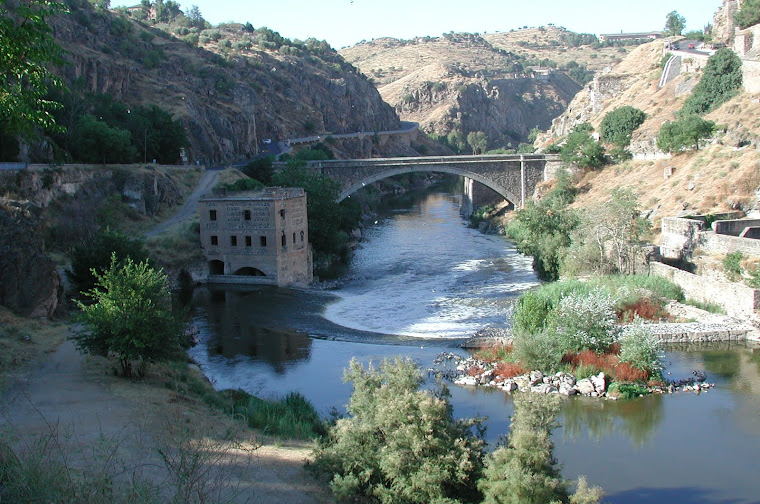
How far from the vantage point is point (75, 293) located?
2900 cm

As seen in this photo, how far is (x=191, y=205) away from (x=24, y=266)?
22.4 metres

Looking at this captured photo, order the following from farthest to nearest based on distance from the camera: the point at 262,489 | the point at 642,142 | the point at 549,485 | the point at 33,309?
the point at 642,142 < the point at 33,309 < the point at 262,489 < the point at 549,485

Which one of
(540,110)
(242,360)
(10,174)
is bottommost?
(242,360)

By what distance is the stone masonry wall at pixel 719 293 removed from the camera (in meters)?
26.4

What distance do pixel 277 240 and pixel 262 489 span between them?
81.9 ft

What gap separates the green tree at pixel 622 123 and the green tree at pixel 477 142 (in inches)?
2229

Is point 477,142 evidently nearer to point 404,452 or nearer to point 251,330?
point 251,330

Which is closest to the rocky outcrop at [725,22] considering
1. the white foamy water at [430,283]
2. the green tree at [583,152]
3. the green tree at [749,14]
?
the green tree at [749,14]

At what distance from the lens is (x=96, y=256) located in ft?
93.7

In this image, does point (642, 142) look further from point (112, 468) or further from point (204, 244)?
point (112, 468)

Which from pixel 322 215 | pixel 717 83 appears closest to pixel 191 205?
pixel 322 215

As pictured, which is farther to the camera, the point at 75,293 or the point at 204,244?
the point at 204,244

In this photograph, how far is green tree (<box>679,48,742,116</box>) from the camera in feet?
174

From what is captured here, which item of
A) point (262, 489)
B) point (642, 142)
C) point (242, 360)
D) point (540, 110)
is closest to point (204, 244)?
point (242, 360)
